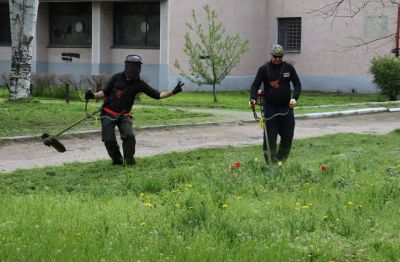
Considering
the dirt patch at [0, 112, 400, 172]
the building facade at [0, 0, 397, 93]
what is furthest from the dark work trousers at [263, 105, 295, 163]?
the building facade at [0, 0, 397, 93]

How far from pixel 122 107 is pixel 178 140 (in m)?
3.76

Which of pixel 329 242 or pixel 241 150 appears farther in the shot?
pixel 241 150

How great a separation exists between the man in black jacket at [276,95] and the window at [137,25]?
22323mm

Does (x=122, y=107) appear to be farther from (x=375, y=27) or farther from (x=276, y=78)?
(x=375, y=27)

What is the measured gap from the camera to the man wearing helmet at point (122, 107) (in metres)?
10.4

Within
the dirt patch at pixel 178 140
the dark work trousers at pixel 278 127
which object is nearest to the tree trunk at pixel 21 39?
the dirt patch at pixel 178 140

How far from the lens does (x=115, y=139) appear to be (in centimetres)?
1041

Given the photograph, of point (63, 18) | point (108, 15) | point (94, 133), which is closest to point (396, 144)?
point (94, 133)

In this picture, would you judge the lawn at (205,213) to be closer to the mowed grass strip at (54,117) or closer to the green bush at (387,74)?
the mowed grass strip at (54,117)

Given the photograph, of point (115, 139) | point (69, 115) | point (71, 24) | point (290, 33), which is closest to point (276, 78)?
point (115, 139)

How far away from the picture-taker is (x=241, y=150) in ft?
41.8

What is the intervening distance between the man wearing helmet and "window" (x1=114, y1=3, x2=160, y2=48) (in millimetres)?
21890

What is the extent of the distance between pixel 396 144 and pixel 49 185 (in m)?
7.45

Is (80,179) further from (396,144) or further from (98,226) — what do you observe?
(396,144)
